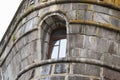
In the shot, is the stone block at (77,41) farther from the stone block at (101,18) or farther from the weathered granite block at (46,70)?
the weathered granite block at (46,70)

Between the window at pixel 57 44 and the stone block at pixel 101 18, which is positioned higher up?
the stone block at pixel 101 18

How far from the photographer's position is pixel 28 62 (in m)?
16.6

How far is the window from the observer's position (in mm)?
16438

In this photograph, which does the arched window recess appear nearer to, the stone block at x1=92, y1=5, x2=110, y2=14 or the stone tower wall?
the stone tower wall

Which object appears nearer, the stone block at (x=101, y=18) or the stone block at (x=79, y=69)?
the stone block at (x=79, y=69)

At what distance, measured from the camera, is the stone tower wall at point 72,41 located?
51.5ft

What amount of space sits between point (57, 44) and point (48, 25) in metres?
0.63

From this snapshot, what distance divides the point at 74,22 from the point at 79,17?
22 cm

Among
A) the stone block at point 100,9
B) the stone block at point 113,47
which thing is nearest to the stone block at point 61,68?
the stone block at point 113,47

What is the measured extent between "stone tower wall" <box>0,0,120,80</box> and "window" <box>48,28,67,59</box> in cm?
19

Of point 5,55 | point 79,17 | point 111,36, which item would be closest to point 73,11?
point 79,17

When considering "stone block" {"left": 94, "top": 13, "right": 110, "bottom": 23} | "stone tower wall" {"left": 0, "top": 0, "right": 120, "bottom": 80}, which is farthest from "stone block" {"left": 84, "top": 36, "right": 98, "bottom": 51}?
"stone block" {"left": 94, "top": 13, "right": 110, "bottom": 23}

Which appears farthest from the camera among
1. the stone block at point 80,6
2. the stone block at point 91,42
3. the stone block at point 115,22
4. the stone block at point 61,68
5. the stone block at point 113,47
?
the stone block at point 80,6

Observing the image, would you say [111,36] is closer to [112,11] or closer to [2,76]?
[112,11]
